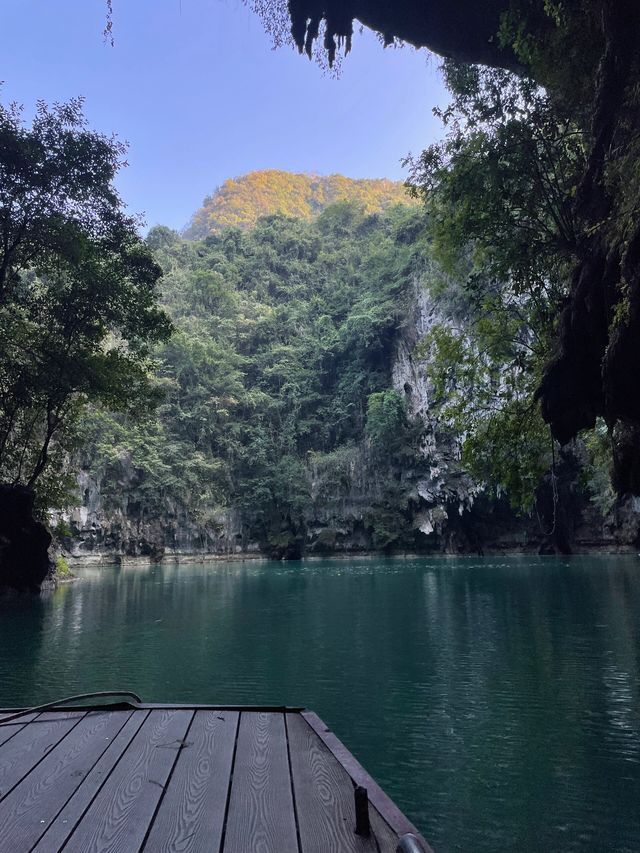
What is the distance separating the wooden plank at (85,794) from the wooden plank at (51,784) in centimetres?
3

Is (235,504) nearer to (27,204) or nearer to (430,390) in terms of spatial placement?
(430,390)

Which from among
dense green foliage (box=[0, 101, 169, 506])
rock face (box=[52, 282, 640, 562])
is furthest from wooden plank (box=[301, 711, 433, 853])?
rock face (box=[52, 282, 640, 562])

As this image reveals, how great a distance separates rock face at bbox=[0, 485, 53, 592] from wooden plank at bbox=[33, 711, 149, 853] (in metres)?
14.5

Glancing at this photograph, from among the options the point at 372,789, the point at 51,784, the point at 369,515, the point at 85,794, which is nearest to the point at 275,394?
the point at 369,515

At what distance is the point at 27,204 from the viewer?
1217 centimetres

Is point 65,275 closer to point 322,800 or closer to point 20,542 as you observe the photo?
point 20,542

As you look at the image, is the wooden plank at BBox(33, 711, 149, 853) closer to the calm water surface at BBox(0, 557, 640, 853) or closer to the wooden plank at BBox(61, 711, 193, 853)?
the wooden plank at BBox(61, 711, 193, 853)

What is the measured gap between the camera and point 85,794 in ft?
6.93

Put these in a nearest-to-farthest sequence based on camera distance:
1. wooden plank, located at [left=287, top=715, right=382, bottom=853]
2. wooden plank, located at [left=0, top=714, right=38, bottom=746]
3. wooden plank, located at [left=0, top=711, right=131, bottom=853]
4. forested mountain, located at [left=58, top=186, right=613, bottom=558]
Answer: wooden plank, located at [left=287, top=715, right=382, bottom=853], wooden plank, located at [left=0, top=711, right=131, bottom=853], wooden plank, located at [left=0, top=714, right=38, bottom=746], forested mountain, located at [left=58, top=186, right=613, bottom=558]

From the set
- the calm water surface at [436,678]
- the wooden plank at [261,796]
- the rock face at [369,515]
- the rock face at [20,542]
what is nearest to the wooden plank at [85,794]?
the wooden plank at [261,796]

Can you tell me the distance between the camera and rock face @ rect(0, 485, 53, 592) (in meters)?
15.5

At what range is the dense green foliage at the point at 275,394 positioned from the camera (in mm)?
36562

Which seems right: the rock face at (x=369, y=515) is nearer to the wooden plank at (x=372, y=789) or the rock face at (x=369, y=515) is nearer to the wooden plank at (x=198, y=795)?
the wooden plank at (x=372, y=789)

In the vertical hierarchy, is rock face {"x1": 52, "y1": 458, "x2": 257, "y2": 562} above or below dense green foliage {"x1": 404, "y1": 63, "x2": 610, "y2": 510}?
below
